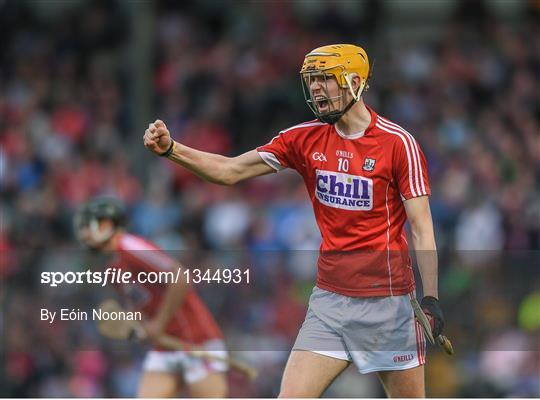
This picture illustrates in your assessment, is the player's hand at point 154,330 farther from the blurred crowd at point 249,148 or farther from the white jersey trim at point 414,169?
the white jersey trim at point 414,169

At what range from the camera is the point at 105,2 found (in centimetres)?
1314

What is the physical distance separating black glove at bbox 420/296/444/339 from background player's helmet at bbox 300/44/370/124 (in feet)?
2.74

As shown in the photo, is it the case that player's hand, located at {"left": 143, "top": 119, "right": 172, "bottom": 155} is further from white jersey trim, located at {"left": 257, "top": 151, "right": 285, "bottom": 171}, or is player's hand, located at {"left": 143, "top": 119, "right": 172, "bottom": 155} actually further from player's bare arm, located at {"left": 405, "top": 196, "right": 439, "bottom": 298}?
player's bare arm, located at {"left": 405, "top": 196, "right": 439, "bottom": 298}

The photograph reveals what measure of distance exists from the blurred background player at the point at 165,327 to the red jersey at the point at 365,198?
5.90 feet

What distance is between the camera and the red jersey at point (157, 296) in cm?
700

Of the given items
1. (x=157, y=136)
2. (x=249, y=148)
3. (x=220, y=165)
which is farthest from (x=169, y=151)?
(x=249, y=148)

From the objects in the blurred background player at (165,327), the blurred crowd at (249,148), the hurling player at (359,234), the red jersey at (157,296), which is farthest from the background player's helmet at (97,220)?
the hurling player at (359,234)

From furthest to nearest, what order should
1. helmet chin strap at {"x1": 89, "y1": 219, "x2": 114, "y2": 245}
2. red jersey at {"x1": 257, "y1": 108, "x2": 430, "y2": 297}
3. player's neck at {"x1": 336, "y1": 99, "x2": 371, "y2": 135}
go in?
helmet chin strap at {"x1": 89, "y1": 219, "x2": 114, "y2": 245} → player's neck at {"x1": 336, "y1": 99, "x2": 371, "y2": 135} → red jersey at {"x1": 257, "y1": 108, "x2": 430, "y2": 297}

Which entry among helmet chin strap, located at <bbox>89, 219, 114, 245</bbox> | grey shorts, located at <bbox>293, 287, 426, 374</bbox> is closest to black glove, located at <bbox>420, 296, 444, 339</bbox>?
grey shorts, located at <bbox>293, 287, 426, 374</bbox>

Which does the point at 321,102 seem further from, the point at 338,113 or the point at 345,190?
the point at 345,190

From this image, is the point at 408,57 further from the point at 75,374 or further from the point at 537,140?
the point at 75,374

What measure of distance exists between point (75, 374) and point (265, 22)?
4.27 metres

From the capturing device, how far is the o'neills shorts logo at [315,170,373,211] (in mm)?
5520

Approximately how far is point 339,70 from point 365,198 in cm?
54
